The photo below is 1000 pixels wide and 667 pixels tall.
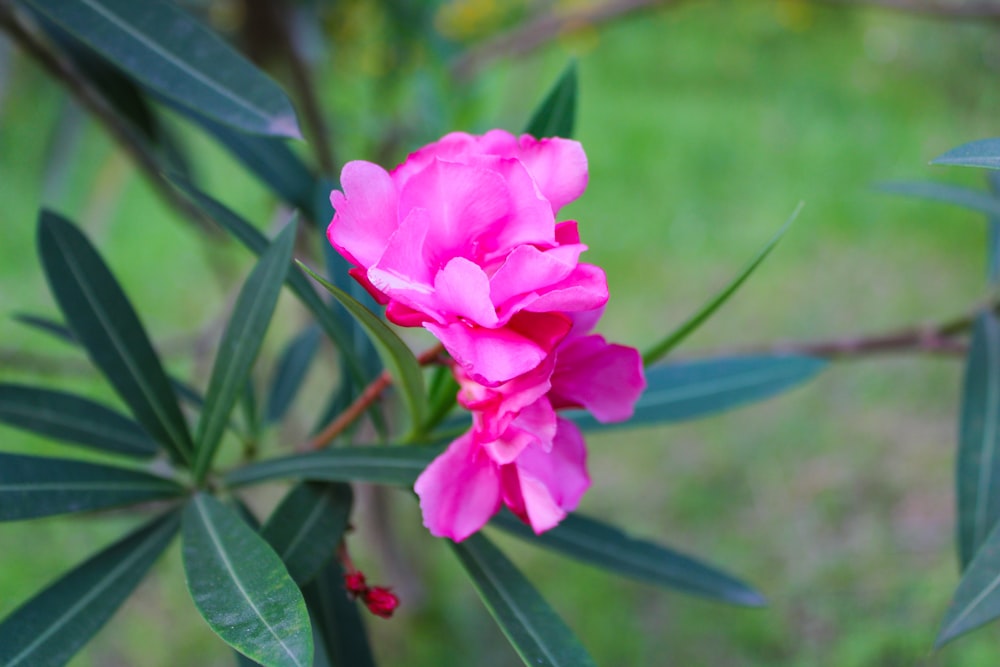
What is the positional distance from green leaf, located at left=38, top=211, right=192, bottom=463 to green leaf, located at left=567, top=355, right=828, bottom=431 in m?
0.34

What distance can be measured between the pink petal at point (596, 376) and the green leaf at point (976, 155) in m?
0.18

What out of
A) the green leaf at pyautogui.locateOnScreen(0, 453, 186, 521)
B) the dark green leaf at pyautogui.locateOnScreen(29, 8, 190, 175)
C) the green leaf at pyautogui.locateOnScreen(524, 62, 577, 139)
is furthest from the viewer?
the dark green leaf at pyautogui.locateOnScreen(29, 8, 190, 175)

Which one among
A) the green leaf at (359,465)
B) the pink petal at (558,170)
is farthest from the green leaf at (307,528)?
the pink petal at (558,170)

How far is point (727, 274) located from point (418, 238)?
271 cm

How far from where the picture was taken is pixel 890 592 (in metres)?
2.01

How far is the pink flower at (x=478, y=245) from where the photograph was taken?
0.38 metres

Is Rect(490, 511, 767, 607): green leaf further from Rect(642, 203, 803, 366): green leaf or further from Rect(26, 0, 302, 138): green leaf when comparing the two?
Rect(26, 0, 302, 138): green leaf

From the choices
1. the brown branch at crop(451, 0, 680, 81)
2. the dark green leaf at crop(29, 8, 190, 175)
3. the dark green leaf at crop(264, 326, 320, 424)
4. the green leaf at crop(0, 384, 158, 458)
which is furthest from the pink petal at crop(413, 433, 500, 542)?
the brown branch at crop(451, 0, 680, 81)

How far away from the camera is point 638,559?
666 mm

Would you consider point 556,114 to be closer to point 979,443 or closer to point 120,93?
point 979,443

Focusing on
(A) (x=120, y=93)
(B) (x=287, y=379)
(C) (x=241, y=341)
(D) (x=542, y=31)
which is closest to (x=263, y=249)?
(C) (x=241, y=341)

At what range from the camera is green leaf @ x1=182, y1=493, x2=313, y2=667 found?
401 millimetres

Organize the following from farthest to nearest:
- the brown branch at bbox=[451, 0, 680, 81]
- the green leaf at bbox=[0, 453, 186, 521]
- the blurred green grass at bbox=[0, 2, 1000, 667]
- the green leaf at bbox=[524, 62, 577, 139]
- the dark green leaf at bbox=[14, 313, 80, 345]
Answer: the blurred green grass at bbox=[0, 2, 1000, 667] → the brown branch at bbox=[451, 0, 680, 81] → the dark green leaf at bbox=[14, 313, 80, 345] → the green leaf at bbox=[524, 62, 577, 139] → the green leaf at bbox=[0, 453, 186, 521]

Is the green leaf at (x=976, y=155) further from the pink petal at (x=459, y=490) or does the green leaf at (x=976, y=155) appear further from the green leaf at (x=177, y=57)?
the green leaf at (x=177, y=57)
